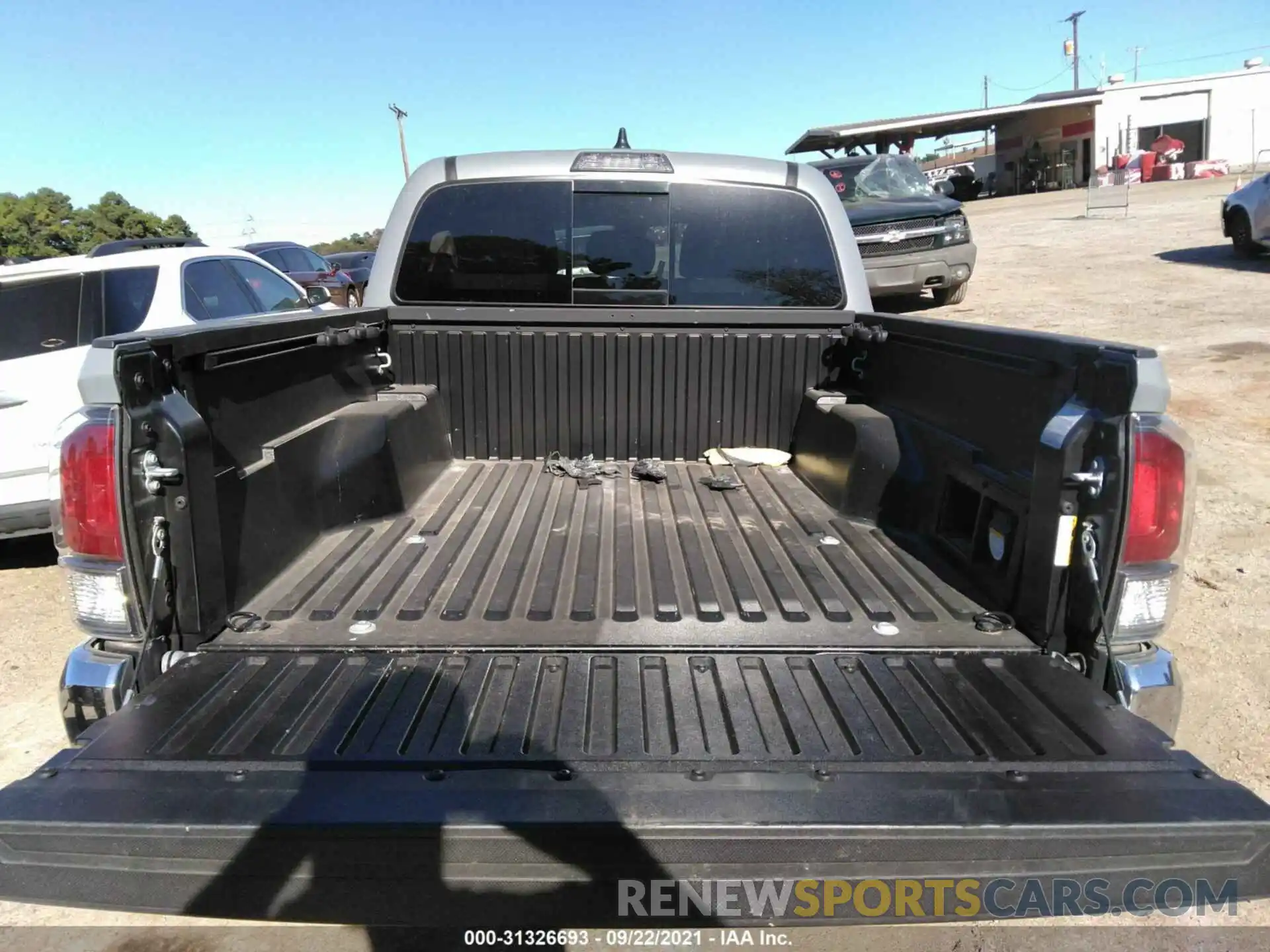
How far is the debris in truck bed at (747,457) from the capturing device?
163 inches

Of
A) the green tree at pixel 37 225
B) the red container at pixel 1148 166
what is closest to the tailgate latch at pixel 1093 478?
the green tree at pixel 37 225

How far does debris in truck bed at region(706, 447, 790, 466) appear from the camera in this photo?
4133 mm

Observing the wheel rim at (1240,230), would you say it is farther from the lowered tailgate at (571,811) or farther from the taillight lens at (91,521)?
the taillight lens at (91,521)

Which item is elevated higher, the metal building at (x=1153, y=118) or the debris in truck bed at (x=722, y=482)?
the metal building at (x=1153, y=118)

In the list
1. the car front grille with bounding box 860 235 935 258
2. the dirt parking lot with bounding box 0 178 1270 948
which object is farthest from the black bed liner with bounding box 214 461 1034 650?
the car front grille with bounding box 860 235 935 258

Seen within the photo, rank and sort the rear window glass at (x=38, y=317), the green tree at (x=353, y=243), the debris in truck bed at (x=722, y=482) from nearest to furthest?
the debris in truck bed at (x=722, y=482)
the rear window glass at (x=38, y=317)
the green tree at (x=353, y=243)

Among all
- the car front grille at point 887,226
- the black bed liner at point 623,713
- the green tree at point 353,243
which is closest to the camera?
the black bed liner at point 623,713

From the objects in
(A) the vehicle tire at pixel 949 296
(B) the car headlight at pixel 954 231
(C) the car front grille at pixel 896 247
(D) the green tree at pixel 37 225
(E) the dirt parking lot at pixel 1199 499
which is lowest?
(E) the dirt parking lot at pixel 1199 499

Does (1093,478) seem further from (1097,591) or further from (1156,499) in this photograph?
(1097,591)

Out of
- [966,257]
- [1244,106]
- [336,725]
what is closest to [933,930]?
[336,725]

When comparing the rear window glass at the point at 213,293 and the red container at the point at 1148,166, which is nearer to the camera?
the rear window glass at the point at 213,293

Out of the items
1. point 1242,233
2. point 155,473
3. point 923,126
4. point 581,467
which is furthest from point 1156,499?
point 923,126

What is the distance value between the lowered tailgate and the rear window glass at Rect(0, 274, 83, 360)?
13.1ft

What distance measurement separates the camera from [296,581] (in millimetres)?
2699
